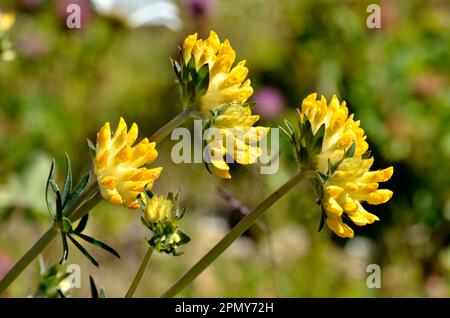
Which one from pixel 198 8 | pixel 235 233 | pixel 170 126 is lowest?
pixel 235 233

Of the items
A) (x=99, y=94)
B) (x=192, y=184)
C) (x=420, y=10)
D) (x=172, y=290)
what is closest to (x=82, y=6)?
(x=99, y=94)

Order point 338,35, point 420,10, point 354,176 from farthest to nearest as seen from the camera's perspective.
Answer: point 420,10 < point 338,35 < point 354,176

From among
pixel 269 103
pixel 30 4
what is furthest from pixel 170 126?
pixel 30 4

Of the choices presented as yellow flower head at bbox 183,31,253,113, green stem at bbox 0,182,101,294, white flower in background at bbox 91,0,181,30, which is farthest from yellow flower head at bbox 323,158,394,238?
white flower in background at bbox 91,0,181,30

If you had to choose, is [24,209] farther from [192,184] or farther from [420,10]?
[420,10]

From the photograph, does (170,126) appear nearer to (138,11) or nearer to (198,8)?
(138,11)

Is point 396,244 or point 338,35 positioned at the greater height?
point 338,35

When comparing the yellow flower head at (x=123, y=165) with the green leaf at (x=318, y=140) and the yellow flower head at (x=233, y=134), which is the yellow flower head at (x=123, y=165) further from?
the green leaf at (x=318, y=140)
